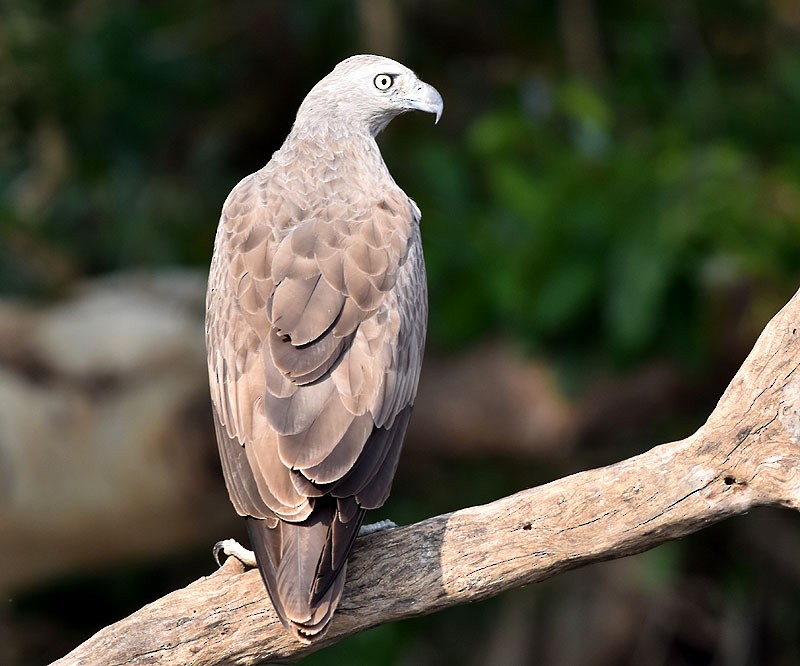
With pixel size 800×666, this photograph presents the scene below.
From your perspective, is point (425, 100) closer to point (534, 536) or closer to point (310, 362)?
point (310, 362)

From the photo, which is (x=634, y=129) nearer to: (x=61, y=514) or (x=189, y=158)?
(x=189, y=158)

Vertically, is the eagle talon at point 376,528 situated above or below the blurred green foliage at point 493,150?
below

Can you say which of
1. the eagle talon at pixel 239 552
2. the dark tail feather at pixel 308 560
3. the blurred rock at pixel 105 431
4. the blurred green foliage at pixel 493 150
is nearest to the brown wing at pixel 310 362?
the dark tail feather at pixel 308 560

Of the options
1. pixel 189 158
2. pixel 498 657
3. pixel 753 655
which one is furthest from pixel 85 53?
pixel 753 655

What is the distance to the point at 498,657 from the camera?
8.62m

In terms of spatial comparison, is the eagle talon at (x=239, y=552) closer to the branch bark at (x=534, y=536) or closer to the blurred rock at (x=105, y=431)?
the branch bark at (x=534, y=536)

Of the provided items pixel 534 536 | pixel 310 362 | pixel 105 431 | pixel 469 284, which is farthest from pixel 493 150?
pixel 534 536

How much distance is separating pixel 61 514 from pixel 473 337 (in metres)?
2.78

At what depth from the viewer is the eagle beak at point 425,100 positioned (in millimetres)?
5031

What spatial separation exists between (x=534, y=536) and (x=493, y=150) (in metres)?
4.32

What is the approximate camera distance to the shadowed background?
7.27 metres

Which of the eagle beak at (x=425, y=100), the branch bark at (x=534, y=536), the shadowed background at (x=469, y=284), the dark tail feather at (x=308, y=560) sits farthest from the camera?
the shadowed background at (x=469, y=284)

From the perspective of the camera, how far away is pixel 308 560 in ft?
12.2

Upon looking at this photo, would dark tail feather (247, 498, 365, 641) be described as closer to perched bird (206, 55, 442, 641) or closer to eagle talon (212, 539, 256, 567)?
perched bird (206, 55, 442, 641)
